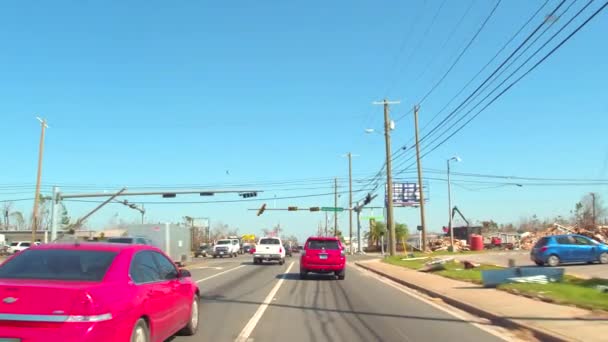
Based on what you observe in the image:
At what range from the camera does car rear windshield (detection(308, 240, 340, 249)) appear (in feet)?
83.5

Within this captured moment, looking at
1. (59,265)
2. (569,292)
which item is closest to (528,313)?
(569,292)

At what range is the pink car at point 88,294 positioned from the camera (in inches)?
228

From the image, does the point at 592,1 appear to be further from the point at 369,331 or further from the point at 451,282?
the point at 451,282

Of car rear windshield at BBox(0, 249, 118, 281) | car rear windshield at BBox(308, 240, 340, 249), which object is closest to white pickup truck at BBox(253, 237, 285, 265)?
car rear windshield at BBox(308, 240, 340, 249)

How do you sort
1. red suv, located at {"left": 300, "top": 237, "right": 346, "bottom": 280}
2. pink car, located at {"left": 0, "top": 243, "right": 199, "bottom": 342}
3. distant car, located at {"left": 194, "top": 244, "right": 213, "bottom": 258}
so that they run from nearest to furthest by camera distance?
pink car, located at {"left": 0, "top": 243, "right": 199, "bottom": 342} → red suv, located at {"left": 300, "top": 237, "right": 346, "bottom": 280} → distant car, located at {"left": 194, "top": 244, "right": 213, "bottom": 258}

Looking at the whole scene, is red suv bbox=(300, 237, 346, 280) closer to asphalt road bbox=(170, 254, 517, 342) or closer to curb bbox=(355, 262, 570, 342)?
asphalt road bbox=(170, 254, 517, 342)

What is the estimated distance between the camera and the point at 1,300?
5.92 meters

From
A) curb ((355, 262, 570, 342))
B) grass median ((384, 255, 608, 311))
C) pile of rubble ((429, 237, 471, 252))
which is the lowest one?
curb ((355, 262, 570, 342))

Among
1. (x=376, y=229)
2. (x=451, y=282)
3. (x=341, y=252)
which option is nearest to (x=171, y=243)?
(x=341, y=252)

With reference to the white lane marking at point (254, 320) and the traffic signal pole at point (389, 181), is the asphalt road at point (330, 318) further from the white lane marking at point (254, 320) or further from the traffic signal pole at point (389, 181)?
the traffic signal pole at point (389, 181)

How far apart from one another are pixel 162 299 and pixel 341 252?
17937 mm

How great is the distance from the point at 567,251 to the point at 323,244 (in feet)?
42.8

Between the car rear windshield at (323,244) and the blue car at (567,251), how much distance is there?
444 inches

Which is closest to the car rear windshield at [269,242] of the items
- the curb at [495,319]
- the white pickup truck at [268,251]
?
the white pickup truck at [268,251]
